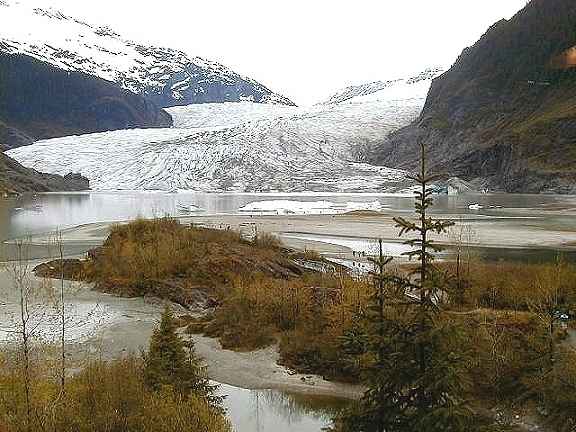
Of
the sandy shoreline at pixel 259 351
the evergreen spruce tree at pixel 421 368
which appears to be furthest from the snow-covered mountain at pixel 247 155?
the evergreen spruce tree at pixel 421 368

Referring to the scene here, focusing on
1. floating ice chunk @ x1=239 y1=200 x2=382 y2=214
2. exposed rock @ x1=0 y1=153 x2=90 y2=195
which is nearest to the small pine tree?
floating ice chunk @ x1=239 y1=200 x2=382 y2=214

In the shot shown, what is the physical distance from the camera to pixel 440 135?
119 metres

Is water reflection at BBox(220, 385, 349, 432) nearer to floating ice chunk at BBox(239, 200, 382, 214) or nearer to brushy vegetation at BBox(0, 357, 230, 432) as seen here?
brushy vegetation at BBox(0, 357, 230, 432)

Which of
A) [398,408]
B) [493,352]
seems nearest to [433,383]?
[398,408]

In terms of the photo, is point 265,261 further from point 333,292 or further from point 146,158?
point 146,158

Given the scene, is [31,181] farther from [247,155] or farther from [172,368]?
[172,368]

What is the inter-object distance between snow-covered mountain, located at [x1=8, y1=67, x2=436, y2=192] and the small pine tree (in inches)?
3494

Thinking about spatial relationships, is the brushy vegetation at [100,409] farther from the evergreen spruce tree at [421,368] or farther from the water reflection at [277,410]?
the evergreen spruce tree at [421,368]

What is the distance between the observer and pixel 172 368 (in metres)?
9.42

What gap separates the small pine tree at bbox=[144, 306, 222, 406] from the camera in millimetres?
9047

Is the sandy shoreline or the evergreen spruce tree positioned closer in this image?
the evergreen spruce tree

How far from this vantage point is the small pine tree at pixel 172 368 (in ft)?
29.7

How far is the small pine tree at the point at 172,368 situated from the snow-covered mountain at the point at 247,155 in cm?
8875

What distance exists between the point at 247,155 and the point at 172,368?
104 metres
